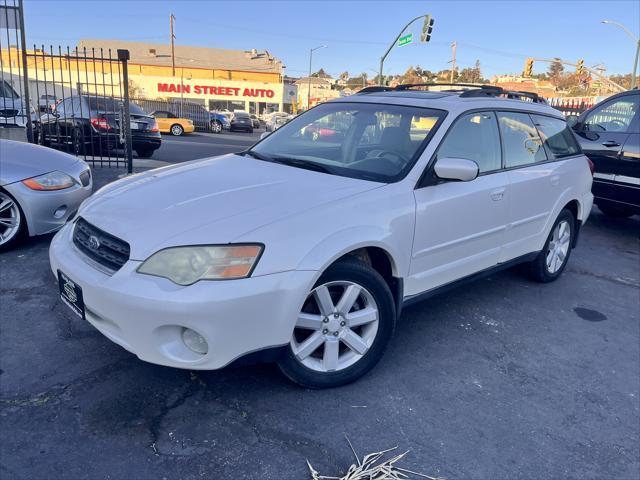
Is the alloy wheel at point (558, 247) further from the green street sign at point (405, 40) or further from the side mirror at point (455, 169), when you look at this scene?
the green street sign at point (405, 40)

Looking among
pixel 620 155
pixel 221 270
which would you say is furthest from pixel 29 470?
pixel 620 155

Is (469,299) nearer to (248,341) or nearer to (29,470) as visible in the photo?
(248,341)

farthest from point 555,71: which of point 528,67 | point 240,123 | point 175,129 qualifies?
point 175,129

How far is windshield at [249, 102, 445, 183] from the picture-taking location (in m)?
3.27

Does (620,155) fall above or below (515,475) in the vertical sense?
above

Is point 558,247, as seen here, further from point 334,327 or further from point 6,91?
point 6,91

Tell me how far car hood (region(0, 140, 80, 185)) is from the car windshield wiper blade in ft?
8.30

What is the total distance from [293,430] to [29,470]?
3.73ft

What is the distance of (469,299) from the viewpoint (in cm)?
439

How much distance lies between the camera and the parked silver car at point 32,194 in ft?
15.0

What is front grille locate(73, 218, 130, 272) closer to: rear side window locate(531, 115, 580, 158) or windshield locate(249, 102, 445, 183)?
windshield locate(249, 102, 445, 183)

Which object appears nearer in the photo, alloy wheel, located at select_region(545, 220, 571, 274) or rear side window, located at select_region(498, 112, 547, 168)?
rear side window, located at select_region(498, 112, 547, 168)

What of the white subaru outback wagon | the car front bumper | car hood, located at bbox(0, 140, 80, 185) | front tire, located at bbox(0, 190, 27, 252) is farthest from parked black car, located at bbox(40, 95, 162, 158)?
the white subaru outback wagon

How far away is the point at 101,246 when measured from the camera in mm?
2680
